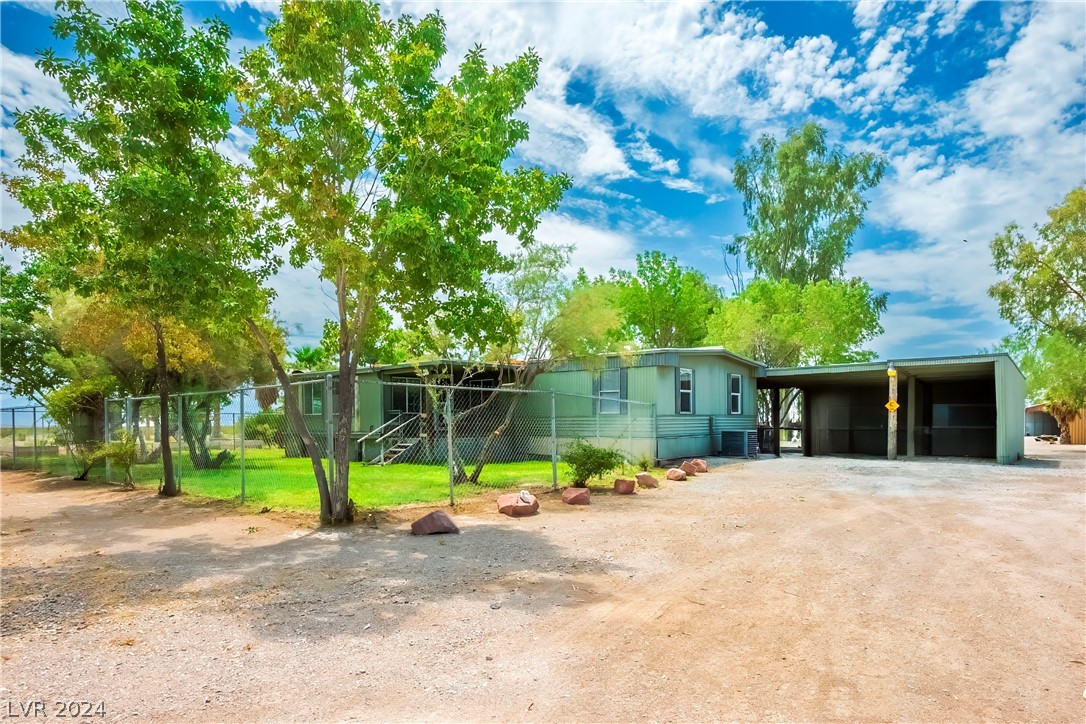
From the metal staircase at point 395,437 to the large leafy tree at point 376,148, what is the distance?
965 cm

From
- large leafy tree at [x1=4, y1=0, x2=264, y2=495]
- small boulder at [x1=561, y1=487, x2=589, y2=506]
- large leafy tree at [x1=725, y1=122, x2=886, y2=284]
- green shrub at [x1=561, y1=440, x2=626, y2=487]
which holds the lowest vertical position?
small boulder at [x1=561, y1=487, x2=589, y2=506]

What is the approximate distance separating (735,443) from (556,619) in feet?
53.0

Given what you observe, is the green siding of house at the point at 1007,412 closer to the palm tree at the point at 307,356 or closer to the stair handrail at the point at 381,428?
the stair handrail at the point at 381,428

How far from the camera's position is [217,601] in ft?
16.1

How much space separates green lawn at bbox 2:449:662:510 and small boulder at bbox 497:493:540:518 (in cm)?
144

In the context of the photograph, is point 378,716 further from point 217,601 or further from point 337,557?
point 337,557

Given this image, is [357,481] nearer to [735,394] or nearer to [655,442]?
[655,442]

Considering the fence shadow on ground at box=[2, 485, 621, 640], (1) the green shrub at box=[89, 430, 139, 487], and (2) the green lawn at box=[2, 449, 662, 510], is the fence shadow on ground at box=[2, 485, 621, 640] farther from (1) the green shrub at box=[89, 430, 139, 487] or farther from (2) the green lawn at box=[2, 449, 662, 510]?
(1) the green shrub at box=[89, 430, 139, 487]

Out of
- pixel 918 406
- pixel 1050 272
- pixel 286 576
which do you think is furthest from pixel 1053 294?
pixel 286 576

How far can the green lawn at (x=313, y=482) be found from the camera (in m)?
10.7

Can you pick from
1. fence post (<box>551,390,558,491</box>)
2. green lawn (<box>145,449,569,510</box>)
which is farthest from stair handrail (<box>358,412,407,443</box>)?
fence post (<box>551,390,558,491</box>)

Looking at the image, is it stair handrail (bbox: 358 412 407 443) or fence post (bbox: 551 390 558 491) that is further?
stair handrail (bbox: 358 412 407 443)

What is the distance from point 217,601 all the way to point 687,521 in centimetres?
584

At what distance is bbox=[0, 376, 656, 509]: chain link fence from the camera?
469 inches
